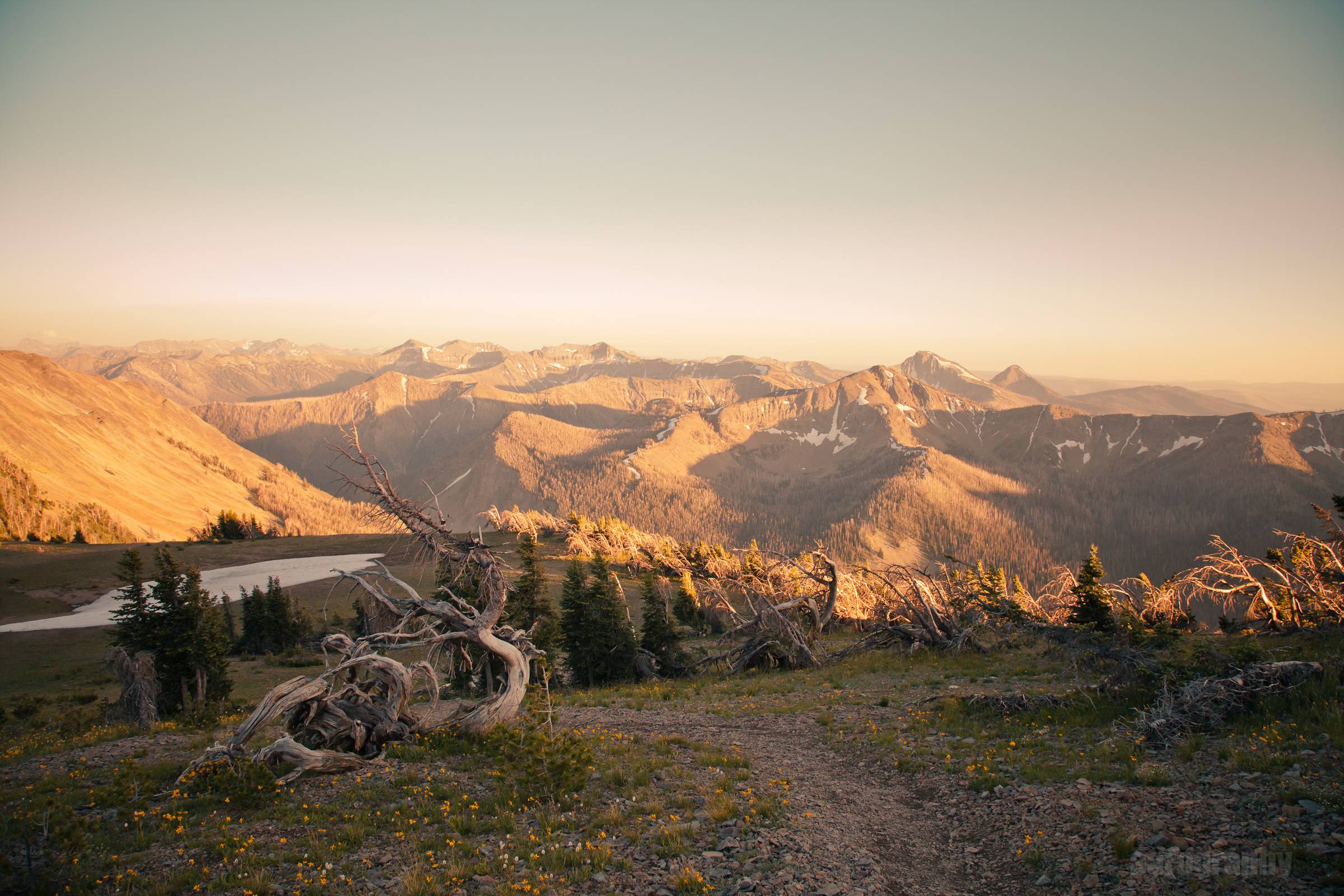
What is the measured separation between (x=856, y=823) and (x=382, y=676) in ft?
34.2

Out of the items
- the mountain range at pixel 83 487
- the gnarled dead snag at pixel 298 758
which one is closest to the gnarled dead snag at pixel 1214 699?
the gnarled dead snag at pixel 298 758

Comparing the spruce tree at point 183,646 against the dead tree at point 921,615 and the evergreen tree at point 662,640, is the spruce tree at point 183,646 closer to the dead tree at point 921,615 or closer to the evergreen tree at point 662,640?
the evergreen tree at point 662,640

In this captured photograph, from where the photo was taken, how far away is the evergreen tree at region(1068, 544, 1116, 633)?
24922 millimetres

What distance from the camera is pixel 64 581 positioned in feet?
206

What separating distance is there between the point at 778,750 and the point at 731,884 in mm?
6799

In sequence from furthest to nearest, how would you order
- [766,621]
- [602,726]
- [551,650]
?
[551,650], [766,621], [602,726]

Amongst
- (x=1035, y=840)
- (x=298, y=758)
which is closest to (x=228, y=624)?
(x=298, y=758)

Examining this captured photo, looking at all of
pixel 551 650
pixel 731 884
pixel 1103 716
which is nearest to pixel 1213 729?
pixel 1103 716

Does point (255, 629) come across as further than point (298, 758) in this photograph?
Yes

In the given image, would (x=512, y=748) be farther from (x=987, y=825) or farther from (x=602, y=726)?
(x=987, y=825)

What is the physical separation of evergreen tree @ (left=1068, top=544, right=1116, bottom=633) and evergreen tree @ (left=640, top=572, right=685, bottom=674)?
18.4m

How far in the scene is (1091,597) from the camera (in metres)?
25.1

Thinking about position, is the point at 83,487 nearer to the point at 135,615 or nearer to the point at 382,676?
the point at 135,615

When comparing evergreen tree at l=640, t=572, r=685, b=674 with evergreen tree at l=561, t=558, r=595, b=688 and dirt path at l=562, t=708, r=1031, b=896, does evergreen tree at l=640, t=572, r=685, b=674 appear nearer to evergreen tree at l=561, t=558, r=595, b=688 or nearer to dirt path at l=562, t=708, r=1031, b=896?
evergreen tree at l=561, t=558, r=595, b=688
